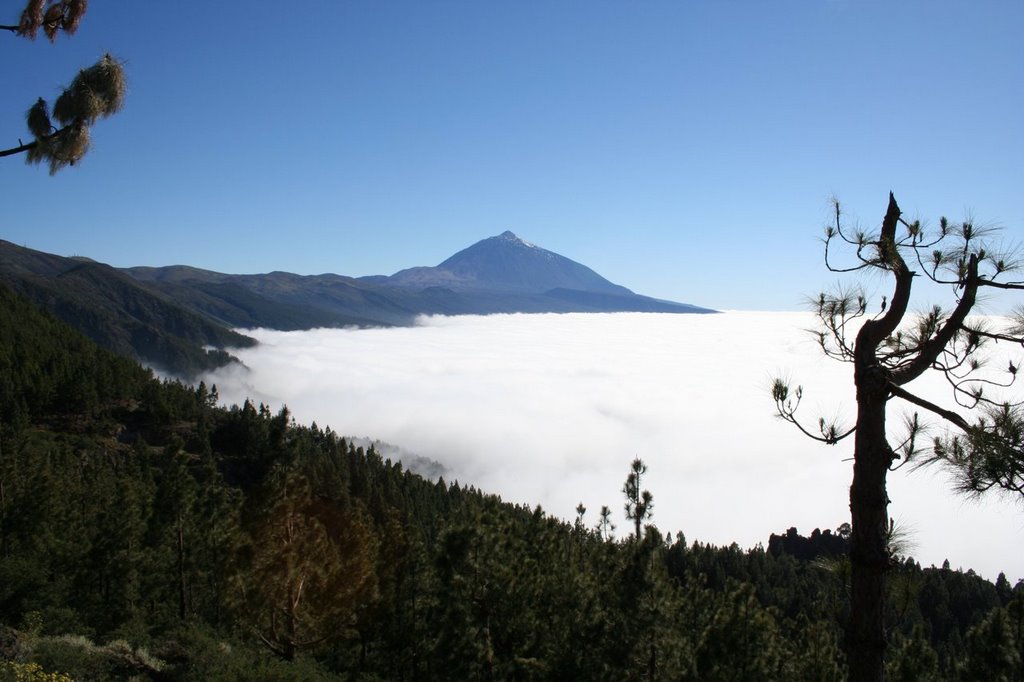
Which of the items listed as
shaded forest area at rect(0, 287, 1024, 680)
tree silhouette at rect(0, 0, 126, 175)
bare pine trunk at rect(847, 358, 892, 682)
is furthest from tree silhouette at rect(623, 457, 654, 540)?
tree silhouette at rect(0, 0, 126, 175)

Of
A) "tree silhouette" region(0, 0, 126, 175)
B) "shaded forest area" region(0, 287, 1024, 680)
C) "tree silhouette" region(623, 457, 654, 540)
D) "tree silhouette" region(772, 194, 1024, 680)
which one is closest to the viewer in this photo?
"tree silhouette" region(772, 194, 1024, 680)

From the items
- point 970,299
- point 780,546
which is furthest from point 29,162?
point 780,546

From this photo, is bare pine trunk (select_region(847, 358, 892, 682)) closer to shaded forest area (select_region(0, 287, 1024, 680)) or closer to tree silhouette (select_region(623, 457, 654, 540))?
shaded forest area (select_region(0, 287, 1024, 680))

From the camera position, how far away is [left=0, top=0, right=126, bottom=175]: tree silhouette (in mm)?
8203

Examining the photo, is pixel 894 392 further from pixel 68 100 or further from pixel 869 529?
pixel 68 100

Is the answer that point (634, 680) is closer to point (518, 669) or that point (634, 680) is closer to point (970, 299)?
point (518, 669)

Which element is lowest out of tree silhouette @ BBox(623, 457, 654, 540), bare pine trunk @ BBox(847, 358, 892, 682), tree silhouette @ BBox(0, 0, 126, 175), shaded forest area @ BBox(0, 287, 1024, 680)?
shaded forest area @ BBox(0, 287, 1024, 680)

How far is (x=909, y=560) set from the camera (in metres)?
5.41

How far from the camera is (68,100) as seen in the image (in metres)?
8.30

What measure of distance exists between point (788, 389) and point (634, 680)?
1973 centimetres

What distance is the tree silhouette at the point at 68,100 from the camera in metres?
8.20

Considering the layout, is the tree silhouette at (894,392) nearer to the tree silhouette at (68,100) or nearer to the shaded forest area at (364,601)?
the shaded forest area at (364,601)

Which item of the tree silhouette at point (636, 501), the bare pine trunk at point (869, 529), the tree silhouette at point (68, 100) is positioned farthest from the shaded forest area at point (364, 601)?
the tree silhouette at point (68, 100)

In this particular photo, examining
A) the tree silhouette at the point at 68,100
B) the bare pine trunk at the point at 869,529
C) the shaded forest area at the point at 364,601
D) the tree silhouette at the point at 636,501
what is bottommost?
the shaded forest area at the point at 364,601
